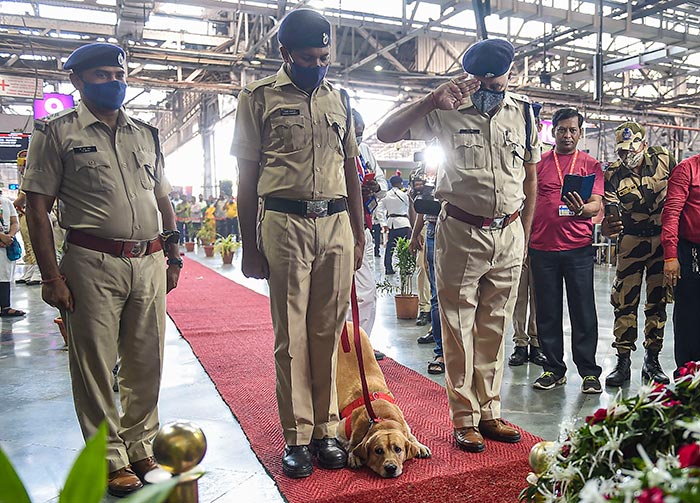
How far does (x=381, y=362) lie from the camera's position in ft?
14.9

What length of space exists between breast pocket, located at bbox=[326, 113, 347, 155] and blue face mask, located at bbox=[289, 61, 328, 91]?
0.14 metres

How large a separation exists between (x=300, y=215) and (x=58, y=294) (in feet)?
3.17

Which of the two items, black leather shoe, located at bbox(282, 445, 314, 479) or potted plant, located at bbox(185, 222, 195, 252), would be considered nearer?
black leather shoe, located at bbox(282, 445, 314, 479)

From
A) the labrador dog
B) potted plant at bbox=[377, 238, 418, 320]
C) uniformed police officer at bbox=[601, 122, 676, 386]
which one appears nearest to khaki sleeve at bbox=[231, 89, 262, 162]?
the labrador dog

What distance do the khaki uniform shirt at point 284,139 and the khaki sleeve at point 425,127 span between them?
1.57 ft

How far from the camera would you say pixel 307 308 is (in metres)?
2.64

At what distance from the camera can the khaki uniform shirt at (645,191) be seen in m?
3.87

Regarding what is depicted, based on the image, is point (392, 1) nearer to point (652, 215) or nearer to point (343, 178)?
point (652, 215)

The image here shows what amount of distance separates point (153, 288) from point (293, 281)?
589 mm

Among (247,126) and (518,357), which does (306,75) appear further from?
(518,357)

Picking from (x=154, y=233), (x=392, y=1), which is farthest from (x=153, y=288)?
(x=392, y=1)

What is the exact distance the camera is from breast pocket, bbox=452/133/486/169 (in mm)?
2795

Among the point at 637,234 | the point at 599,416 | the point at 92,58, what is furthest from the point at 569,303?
the point at 92,58

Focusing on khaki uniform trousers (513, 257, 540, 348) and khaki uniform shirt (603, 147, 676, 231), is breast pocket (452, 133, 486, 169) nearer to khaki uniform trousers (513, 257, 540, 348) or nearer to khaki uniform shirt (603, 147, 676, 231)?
khaki uniform shirt (603, 147, 676, 231)
